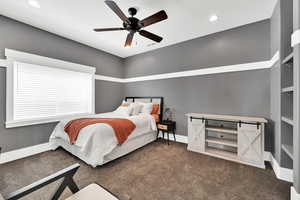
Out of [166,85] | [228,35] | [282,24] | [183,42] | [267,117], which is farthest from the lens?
[166,85]

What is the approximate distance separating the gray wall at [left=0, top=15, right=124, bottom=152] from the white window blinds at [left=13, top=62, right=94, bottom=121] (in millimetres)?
233

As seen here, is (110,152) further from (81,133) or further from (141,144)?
(141,144)

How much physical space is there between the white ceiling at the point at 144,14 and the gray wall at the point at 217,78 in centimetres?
32

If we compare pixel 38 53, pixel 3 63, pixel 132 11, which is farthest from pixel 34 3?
pixel 132 11

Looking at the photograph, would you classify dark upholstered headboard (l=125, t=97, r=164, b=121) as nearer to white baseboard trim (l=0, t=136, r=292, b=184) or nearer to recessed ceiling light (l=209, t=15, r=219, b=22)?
recessed ceiling light (l=209, t=15, r=219, b=22)

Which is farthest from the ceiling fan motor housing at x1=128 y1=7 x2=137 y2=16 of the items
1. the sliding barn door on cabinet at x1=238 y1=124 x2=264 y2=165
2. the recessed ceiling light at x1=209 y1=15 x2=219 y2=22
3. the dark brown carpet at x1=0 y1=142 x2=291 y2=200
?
the sliding barn door on cabinet at x1=238 y1=124 x2=264 y2=165

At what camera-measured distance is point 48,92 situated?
3.06 m

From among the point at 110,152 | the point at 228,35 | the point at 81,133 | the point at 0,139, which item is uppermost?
the point at 228,35

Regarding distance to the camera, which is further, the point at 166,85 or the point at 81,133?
the point at 166,85

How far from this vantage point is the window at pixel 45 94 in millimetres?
2602

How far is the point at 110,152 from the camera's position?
2328mm

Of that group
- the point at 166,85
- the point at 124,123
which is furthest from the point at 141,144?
the point at 166,85

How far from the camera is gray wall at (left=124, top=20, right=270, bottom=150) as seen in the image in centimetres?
262

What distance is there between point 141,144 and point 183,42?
318 centimetres
